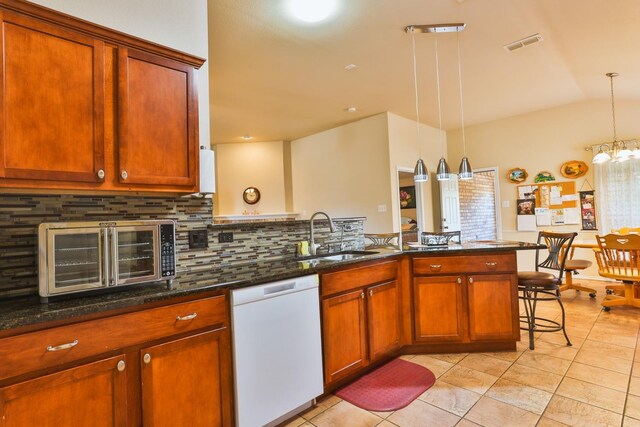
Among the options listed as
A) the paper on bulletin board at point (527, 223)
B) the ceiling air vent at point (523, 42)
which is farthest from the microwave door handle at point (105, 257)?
the paper on bulletin board at point (527, 223)

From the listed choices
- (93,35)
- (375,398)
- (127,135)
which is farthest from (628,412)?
(93,35)

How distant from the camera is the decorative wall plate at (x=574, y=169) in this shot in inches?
205

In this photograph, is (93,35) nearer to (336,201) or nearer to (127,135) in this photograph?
(127,135)

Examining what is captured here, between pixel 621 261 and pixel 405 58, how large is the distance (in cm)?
320

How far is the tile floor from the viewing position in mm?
1841

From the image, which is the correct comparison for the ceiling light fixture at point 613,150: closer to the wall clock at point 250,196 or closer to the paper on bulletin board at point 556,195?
the paper on bulletin board at point 556,195

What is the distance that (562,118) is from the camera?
17.7 ft

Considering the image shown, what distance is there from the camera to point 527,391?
210cm

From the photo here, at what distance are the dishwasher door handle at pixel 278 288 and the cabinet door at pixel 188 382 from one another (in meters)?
0.28

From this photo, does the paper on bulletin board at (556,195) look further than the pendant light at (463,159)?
Yes

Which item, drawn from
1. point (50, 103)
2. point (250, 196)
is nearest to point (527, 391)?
point (50, 103)

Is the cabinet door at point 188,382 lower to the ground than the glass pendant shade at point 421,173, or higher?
lower

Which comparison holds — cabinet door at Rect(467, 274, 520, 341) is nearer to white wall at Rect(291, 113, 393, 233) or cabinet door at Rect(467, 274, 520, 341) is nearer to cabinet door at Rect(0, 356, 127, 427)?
cabinet door at Rect(0, 356, 127, 427)

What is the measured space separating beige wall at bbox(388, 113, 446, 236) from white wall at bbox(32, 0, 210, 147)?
3663 mm
